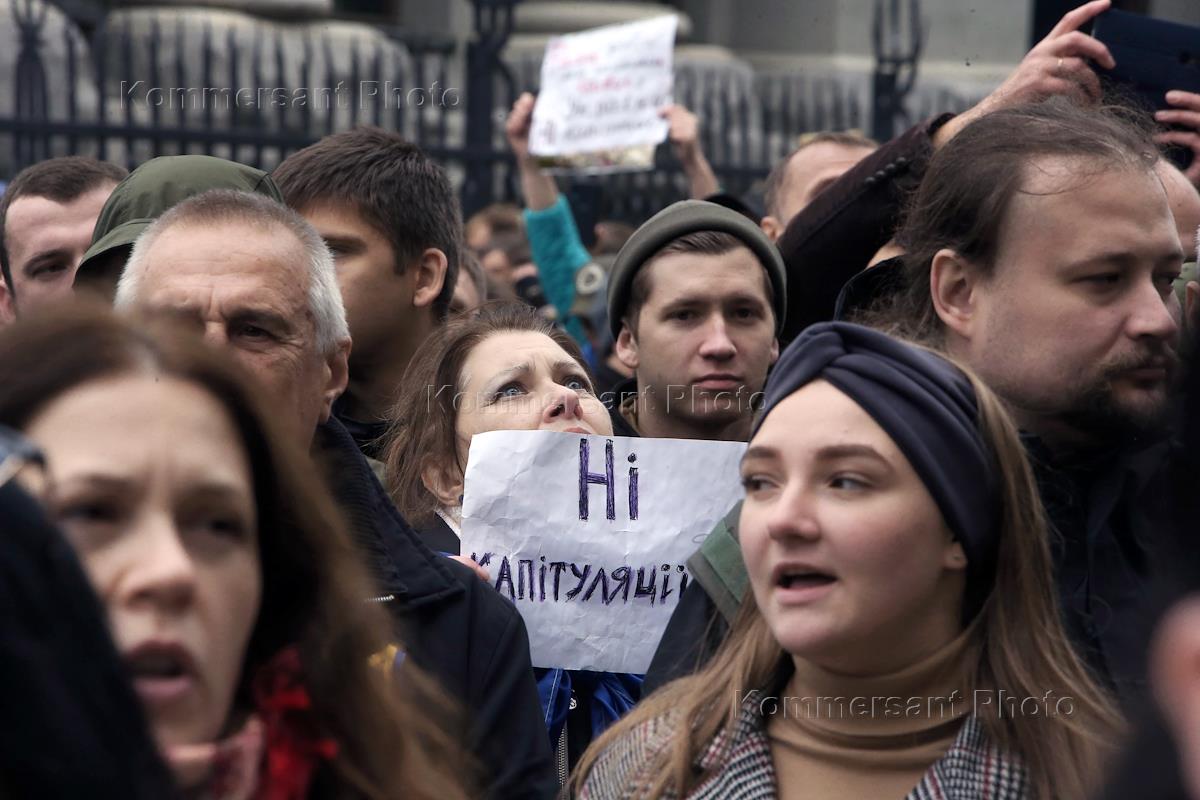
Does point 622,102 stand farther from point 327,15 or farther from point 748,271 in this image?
point 327,15

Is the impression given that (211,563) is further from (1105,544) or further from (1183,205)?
(1183,205)

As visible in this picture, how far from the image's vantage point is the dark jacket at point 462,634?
2996 millimetres

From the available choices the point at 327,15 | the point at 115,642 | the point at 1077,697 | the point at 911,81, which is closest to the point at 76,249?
the point at 1077,697

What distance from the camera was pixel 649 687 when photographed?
2.99 metres

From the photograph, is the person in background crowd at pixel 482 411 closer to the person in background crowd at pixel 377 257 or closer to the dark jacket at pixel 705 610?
the person in background crowd at pixel 377 257

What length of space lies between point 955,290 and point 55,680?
2347 millimetres

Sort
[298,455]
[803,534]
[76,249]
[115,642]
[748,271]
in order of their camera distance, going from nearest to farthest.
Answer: [115,642] < [298,455] < [803,534] < [748,271] < [76,249]

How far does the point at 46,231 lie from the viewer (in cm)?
468

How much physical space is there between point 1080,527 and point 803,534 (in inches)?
27.1

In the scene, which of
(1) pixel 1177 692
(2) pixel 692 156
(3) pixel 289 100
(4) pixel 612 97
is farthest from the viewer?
(3) pixel 289 100

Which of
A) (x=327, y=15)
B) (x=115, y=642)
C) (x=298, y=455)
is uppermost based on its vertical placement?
(x=115, y=642)
